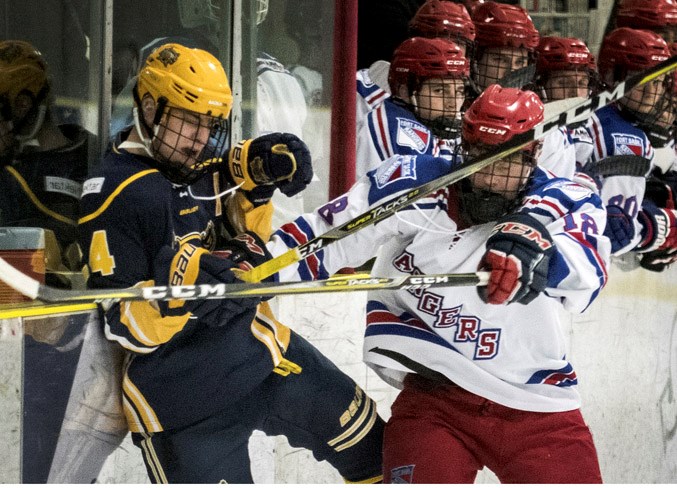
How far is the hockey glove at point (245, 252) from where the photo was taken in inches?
96.5

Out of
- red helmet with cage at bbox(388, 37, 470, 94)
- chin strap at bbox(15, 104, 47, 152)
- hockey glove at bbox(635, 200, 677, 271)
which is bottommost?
hockey glove at bbox(635, 200, 677, 271)

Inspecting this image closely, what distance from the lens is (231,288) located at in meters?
2.22

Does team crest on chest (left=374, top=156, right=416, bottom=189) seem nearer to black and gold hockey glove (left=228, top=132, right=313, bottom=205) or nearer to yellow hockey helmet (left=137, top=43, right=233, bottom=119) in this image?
black and gold hockey glove (left=228, top=132, right=313, bottom=205)

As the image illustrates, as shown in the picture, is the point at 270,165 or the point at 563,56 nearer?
the point at 270,165

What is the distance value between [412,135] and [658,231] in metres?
0.80

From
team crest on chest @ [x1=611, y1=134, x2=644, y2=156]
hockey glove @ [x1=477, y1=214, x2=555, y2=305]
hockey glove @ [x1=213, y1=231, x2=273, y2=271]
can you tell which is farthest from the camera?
team crest on chest @ [x1=611, y1=134, x2=644, y2=156]

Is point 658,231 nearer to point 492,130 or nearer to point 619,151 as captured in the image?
point 619,151

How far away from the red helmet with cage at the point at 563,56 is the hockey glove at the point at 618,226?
1.63 ft

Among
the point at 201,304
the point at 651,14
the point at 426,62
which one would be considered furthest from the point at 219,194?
the point at 651,14

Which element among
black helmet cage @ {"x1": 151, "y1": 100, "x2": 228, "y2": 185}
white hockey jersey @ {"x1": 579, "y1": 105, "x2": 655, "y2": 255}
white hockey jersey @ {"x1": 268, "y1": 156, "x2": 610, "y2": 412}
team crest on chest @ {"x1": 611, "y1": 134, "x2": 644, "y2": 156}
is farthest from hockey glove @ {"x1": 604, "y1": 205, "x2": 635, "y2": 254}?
black helmet cage @ {"x1": 151, "y1": 100, "x2": 228, "y2": 185}

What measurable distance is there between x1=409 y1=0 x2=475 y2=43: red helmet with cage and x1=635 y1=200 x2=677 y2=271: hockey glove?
698 mm

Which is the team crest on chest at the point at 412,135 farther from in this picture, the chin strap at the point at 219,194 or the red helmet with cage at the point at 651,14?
the red helmet with cage at the point at 651,14

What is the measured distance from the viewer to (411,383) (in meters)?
2.62

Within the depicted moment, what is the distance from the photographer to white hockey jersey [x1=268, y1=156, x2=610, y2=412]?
2529mm
